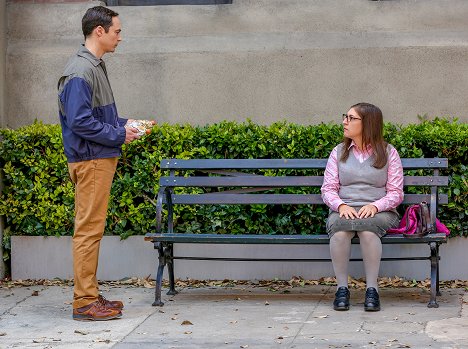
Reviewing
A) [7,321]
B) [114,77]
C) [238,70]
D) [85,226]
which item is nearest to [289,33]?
[238,70]

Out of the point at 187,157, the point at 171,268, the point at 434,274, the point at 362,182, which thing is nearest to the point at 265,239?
the point at 362,182

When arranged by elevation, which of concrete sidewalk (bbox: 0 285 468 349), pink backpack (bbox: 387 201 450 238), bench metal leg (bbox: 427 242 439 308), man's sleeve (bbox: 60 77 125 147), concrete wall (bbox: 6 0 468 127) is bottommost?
concrete sidewalk (bbox: 0 285 468 349)

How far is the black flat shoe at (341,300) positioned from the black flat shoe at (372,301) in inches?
5.3

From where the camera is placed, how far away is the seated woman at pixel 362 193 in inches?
283

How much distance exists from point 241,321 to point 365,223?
1.11 meters

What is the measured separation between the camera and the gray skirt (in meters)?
7.16

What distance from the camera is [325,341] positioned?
6246mm

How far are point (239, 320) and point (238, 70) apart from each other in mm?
2991

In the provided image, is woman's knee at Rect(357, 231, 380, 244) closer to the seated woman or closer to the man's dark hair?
the seated woman

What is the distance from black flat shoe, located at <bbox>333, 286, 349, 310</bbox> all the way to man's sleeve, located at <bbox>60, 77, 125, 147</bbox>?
1900mm

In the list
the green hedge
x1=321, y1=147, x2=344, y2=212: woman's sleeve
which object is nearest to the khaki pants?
the green hedge

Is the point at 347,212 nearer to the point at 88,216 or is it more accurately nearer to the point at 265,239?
the point at 265,239

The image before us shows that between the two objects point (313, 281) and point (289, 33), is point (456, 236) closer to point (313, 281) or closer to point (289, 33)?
point (313, 281)

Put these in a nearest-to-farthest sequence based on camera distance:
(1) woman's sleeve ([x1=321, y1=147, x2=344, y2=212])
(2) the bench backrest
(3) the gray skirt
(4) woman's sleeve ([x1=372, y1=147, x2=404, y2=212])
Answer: (3) the gray skirt, (4) woman's sleeve ([x1=372, y1=147, x2=404, y2=212]), (1) woman's sleeve ([x1=321, y1=147, x2=344, y2=212]), (2) the bench backrest
